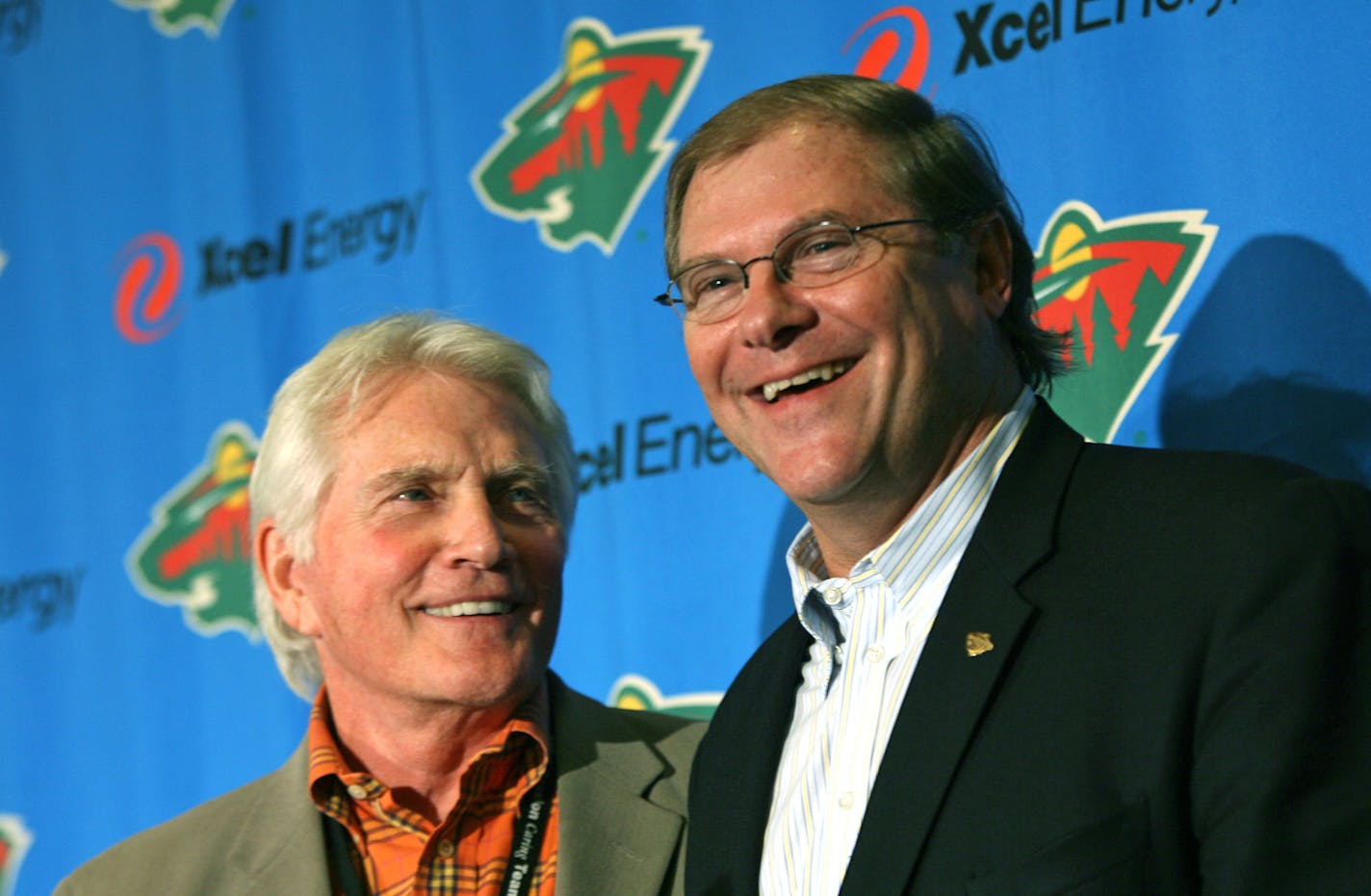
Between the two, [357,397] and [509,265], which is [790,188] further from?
[509,265]

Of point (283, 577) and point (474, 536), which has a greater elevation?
point (474, 536)

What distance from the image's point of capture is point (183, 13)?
3.55 metres

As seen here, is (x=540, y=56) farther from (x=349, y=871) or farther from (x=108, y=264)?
(x=349, y=871)

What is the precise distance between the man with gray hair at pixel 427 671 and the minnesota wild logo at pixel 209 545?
1.06 meters

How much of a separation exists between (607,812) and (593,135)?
138 cm

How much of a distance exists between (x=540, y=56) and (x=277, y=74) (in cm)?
78

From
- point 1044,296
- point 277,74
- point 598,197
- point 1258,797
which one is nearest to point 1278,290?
point 1044,296

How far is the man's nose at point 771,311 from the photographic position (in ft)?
5.65

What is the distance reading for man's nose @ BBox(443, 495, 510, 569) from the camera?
2.13m

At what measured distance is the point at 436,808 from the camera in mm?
2207

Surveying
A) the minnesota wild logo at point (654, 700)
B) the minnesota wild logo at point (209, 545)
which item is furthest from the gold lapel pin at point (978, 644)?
the minnesota wild logo at point (209, 545)

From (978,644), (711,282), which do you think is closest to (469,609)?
(711,282)

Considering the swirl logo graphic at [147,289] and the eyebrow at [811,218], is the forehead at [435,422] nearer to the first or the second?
the eyebrow at [811,218]

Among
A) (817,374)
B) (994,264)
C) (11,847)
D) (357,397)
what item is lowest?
(11,847)
